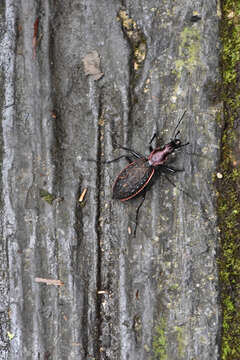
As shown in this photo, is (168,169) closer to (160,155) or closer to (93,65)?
(160,155)

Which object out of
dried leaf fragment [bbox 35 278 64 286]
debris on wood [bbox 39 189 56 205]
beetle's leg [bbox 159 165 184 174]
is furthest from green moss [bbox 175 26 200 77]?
dried leaf fragment [bbox 35 278 64 286]

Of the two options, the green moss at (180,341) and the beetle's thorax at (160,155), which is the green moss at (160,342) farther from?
the beetle's thorax at (160,155)

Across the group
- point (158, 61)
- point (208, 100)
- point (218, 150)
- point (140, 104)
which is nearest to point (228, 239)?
point (218, 150)

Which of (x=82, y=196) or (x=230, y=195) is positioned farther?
(x=82, y=196)

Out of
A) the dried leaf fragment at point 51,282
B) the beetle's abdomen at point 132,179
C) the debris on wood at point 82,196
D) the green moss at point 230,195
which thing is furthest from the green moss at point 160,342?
the debris on wood at point 82,196

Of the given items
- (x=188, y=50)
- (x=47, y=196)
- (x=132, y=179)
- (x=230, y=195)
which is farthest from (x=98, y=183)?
(x=188, y=50)

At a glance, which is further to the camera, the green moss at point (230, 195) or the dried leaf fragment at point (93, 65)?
the dried leaf fragment at point (93, 65)

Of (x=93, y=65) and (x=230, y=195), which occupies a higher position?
(x=93, y=65)
